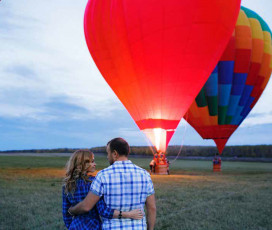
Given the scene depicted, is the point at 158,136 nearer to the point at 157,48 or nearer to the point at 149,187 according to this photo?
the point at 157,48

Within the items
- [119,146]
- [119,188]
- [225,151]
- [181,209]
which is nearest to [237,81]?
[181,209]

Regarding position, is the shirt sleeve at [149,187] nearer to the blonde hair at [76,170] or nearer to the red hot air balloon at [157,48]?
the blonde hair at [76,170]

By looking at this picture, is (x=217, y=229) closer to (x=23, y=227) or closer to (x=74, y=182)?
(x=23, y=227)

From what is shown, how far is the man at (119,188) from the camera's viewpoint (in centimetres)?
248

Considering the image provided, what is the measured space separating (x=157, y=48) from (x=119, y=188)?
1047cm

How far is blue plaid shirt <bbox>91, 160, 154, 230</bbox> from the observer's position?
2.48 meters

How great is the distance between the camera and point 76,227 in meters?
2.65

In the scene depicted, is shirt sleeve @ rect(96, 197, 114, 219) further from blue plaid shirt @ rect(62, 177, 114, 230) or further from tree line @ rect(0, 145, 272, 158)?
tree line @ rect(0, 145, 272, 158)

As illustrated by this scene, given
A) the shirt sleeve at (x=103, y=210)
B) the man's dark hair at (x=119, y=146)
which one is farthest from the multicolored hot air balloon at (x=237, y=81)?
the shirt sleeve at (x=103, y=210)

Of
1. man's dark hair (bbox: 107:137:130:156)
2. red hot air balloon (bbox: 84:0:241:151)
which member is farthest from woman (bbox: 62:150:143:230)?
red hot air balloon (bbox: 84:0:241:151)

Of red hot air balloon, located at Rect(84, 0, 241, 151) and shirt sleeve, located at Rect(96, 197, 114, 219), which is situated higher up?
red hot air balloon, located at Rect(84, 0, 241, 151)

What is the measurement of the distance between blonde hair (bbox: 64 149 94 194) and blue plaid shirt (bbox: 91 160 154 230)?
0.56 ft

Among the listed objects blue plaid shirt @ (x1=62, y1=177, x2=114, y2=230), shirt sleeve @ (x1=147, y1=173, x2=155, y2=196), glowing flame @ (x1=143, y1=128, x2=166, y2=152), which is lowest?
blue plaid shirt @ (x1=62, y1=177, x2=114, y2=230)

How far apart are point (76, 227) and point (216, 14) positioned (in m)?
11.3
